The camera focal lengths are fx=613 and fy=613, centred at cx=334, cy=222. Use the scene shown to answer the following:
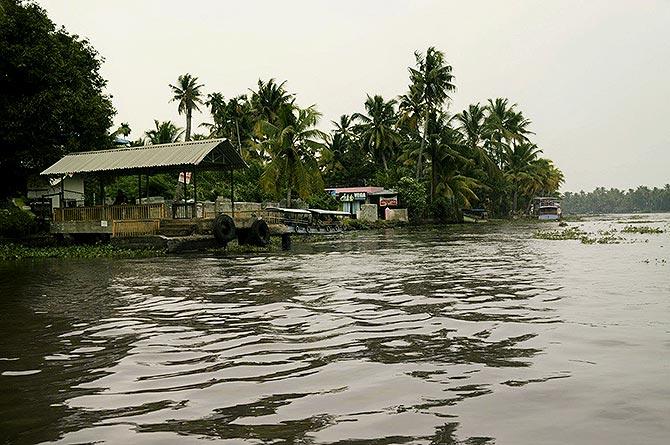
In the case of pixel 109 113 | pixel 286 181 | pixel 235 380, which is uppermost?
pixel 109 113

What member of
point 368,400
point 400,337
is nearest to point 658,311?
point 400,337

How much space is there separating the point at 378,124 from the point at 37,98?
39.0 m

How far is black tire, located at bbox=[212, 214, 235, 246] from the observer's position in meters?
24.7

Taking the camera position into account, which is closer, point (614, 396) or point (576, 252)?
point (614, 396)

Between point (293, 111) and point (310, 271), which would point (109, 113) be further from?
point (310, 271)

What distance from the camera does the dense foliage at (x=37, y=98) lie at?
2788cm

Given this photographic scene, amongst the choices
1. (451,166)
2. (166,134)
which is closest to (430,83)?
(451,166)

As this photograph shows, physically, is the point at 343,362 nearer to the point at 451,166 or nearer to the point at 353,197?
the point at 353,197

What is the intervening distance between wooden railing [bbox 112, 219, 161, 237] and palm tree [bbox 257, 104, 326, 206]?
1709cm

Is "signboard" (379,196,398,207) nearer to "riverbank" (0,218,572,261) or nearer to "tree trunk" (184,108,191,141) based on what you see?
"tree trunk" (184,108,191,141)

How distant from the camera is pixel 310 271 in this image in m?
16.0

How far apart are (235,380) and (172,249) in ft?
60.8

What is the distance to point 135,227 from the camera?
969 inches

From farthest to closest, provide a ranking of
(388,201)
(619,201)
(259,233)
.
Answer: (619,201) < (388,201) < (259,233)
